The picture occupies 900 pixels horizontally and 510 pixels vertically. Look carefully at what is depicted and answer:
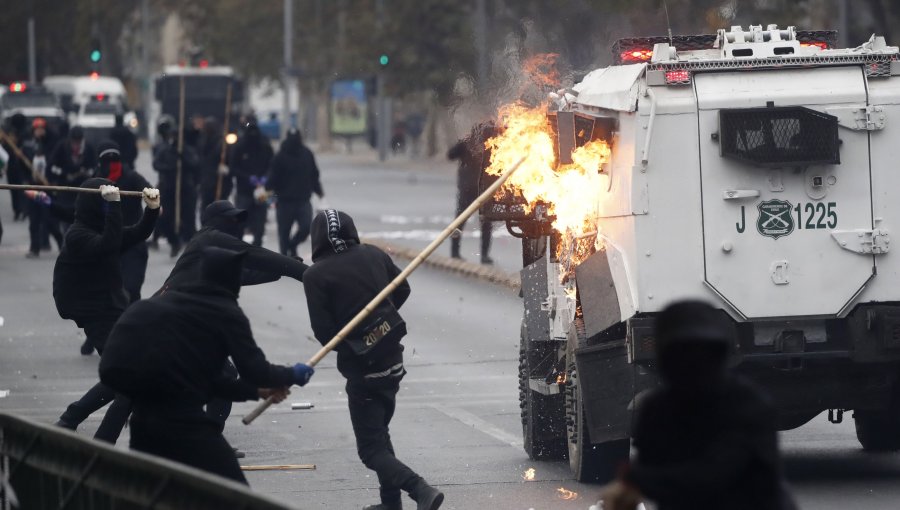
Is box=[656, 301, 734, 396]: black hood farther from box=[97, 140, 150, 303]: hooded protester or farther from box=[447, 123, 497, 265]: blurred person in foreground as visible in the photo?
box=[447, 123, 497, 265]: blurred person in foreground

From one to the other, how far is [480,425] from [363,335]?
11.9 feet

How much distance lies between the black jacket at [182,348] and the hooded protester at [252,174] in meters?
Answer: 16.3

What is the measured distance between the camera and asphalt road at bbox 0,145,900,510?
9.80 meters

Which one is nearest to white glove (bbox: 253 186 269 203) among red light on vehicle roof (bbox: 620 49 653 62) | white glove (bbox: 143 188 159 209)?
white glove (bbox: 143 188 159 209)

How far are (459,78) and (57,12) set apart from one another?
229 ft

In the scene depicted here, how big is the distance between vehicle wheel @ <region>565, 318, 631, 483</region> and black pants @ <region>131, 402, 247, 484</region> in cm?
315

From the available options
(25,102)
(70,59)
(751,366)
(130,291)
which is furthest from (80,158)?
(70,59)

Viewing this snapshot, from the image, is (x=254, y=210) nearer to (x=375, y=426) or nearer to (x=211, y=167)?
(x=211, y=167)

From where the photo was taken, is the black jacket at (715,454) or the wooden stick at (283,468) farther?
the wooden stick at (283,468)

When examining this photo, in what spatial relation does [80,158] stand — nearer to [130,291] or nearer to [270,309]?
[270,309]

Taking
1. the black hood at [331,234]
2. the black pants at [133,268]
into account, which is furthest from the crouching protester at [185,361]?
the black pants at [133,268]

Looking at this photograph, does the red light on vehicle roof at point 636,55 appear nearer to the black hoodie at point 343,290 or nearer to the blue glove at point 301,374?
the black hoodie at point 343,290

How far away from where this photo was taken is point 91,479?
6.39m

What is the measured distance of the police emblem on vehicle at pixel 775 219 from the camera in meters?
9.26
